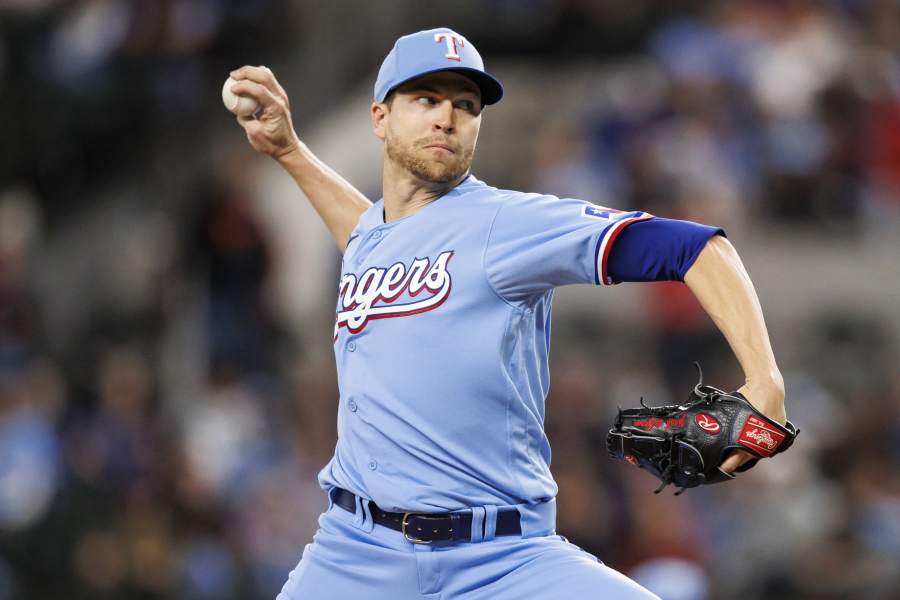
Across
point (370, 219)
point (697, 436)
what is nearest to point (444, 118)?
point (370, 219)

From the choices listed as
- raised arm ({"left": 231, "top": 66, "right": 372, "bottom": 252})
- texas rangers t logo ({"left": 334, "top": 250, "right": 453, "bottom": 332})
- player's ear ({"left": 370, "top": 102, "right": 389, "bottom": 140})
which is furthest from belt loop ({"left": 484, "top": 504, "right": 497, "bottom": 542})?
raised arm ({"left": 231, "top": 66, "right": 372, "bottom": 252})

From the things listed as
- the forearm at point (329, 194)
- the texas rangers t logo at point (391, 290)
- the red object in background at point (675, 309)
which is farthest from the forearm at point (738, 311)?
the red object in background at point (675, 309)

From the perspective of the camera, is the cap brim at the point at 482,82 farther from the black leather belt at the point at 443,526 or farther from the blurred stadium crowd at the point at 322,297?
the blurred stadium crowd at the point at 322,297

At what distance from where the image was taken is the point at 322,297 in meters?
10.2

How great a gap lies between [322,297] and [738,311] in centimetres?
704

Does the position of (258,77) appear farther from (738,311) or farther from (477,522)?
(738,311)

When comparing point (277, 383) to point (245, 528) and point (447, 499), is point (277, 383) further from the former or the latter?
point (447, 499)

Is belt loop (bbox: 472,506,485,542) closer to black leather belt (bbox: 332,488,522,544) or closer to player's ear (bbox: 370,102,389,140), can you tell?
black leather belt (bbox: 332,488,522,544)

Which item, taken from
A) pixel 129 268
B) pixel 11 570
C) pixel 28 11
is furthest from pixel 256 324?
pixel 28 11

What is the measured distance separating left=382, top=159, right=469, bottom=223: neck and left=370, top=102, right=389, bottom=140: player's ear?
9 centimetres

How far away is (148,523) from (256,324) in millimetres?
1798

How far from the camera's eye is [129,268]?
10641 mm

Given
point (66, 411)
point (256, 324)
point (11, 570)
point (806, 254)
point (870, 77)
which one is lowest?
point (11, 570)

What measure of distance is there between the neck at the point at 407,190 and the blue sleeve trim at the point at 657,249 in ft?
2.47
